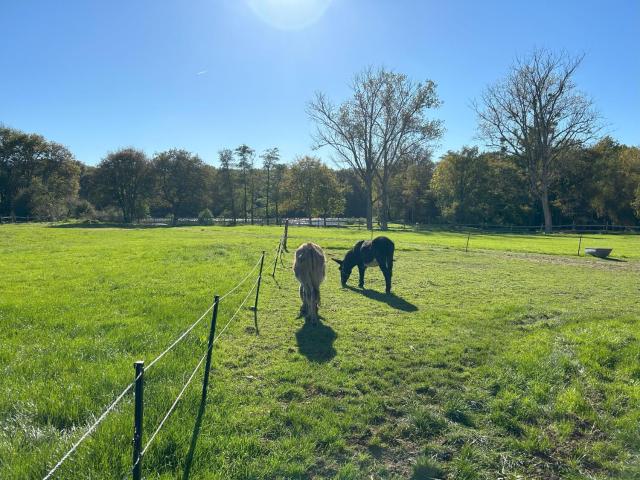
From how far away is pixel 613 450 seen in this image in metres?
4.06

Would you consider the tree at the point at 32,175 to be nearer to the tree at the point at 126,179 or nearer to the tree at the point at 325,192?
the tree at the point at 126,179

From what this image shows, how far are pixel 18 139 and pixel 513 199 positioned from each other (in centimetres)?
7423

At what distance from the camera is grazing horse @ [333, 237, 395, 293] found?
38.2 ft

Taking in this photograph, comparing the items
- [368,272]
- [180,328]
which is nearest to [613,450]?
[180,328]

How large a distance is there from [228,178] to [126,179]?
17895 millimetres

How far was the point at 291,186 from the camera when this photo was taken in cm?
6681

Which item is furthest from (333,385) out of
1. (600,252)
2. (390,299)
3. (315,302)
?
(600,252)

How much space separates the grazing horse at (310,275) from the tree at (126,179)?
62849 mm

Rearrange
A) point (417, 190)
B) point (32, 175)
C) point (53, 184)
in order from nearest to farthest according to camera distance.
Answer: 1. point (32, 175)
2. point (53, 184)
3. point (417, 190)

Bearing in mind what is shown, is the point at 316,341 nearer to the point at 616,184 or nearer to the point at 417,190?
the point at 616,184

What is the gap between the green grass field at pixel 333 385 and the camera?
3686 mm

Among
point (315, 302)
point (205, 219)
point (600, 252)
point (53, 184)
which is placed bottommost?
point (315, 302)

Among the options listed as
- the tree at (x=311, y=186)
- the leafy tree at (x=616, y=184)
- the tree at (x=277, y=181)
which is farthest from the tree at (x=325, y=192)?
the leafy tree at (x=616, y=184)

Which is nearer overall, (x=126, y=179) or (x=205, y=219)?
(x=126, y=179)
